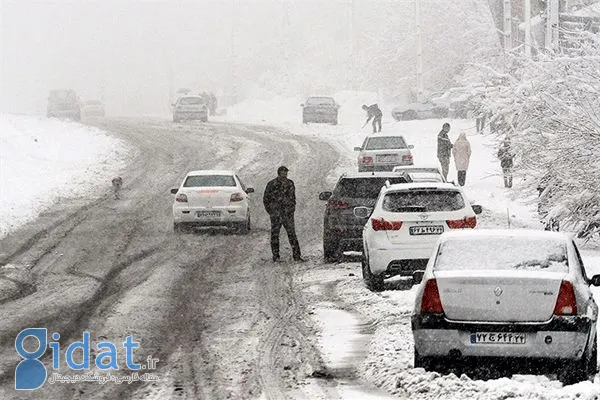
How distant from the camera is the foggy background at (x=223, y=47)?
80.3 meters

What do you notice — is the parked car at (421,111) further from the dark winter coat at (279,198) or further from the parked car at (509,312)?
the parked car at (509,312)

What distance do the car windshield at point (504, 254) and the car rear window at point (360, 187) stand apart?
9932 millimetres

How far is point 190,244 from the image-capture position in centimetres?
2452

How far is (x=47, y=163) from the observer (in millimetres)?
41188

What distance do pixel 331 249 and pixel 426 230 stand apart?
4.21 metres

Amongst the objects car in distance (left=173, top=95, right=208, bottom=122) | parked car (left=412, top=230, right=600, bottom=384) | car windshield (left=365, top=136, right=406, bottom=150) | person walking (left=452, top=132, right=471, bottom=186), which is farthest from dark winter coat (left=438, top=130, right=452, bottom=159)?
car in distance (left=173, top=95, right=208, bottom=122)

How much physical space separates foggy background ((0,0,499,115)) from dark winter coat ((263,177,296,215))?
4796 cm

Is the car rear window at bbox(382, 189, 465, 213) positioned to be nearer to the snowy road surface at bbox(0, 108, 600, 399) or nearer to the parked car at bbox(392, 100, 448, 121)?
the snowy road surface at bbox(0, 108, 600, 399)

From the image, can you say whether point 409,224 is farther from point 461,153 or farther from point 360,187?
point 461,153

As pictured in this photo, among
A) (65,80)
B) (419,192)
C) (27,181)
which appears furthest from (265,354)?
(65,80)

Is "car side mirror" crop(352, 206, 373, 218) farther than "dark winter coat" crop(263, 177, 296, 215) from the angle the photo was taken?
No

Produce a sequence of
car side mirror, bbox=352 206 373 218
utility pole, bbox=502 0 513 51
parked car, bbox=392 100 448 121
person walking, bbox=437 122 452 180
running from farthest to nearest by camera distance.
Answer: parked car, bbox=392 100 448 121 < utility pole, bbox=502 0 513 51 < person walking, bbox=437 122 452 180 < car side mirror, bbox=352 206 373 218

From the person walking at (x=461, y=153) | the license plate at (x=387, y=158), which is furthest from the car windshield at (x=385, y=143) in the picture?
the person walking at (x=461, y=153)

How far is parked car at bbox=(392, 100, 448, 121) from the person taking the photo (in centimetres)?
6581
